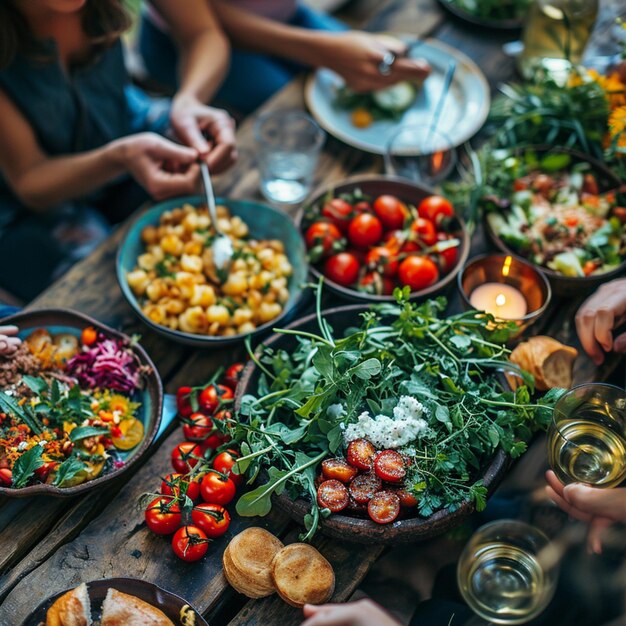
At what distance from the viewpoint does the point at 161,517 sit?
4.58ft

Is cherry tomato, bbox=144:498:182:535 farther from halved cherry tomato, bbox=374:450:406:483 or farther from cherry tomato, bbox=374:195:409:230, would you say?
cherry tomato, bbox=374:195:409:230

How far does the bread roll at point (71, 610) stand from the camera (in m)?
1.22

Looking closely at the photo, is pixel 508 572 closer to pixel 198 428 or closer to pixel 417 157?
pixel 198 428

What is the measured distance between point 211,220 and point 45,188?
1.94 feet

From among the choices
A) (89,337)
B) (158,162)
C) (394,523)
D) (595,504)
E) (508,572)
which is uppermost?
(158,162)

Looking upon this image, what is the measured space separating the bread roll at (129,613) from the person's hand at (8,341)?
1.92 ft

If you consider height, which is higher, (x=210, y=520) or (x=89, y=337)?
(x=89, y=337)

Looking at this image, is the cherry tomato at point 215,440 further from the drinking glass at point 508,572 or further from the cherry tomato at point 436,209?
the cherry tomato at point 436,209

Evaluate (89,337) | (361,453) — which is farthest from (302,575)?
(89,337)

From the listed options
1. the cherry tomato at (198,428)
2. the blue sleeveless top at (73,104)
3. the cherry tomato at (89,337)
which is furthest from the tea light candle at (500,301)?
the blue sleeveless top at (73,104)

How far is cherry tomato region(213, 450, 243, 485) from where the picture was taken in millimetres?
1451

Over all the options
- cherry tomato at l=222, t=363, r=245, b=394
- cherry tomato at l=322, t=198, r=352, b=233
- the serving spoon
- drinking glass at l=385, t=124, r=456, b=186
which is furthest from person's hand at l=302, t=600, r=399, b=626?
drinking glass at l=385, t=124, r=456, b=186

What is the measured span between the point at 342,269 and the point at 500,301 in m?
0.42

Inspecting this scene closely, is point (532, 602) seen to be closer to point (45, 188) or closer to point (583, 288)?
point (583, 288)
